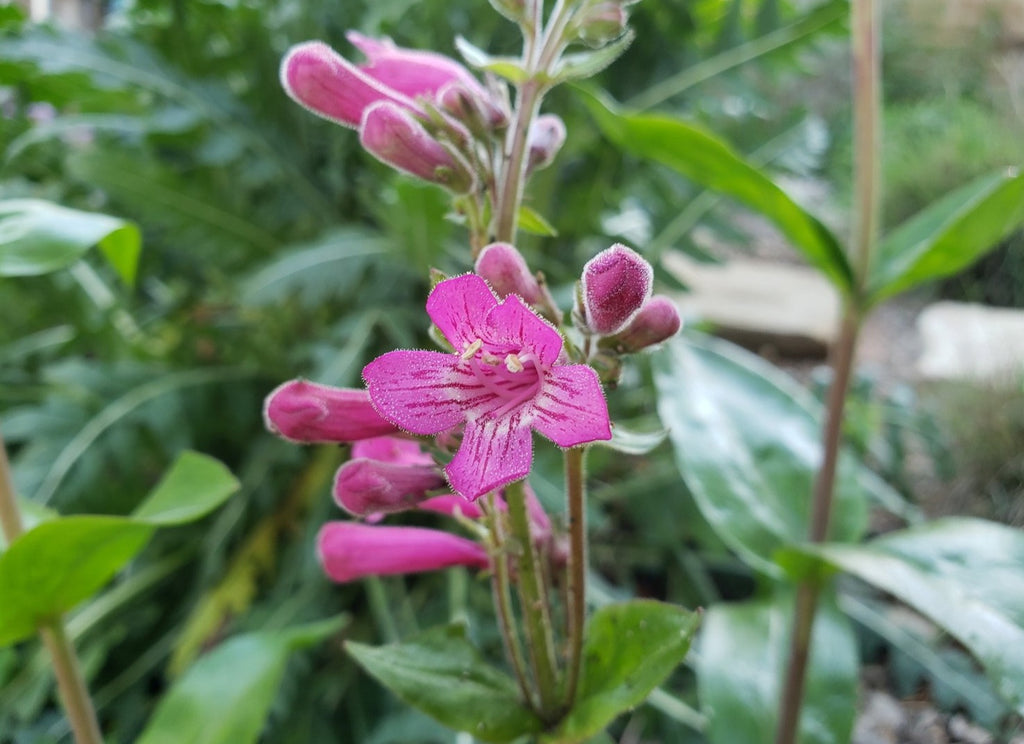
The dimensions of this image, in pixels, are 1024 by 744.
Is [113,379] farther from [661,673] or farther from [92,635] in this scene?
[661,673]

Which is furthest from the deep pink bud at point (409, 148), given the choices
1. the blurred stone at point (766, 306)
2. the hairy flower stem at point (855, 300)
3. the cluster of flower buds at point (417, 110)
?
the blurred stone at point (766, 306)

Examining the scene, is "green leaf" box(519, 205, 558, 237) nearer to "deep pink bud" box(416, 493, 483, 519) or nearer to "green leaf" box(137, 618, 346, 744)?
"deep pink bud" box(416, 493, 483, 519)

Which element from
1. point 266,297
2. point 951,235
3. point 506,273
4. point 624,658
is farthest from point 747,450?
point 266,297

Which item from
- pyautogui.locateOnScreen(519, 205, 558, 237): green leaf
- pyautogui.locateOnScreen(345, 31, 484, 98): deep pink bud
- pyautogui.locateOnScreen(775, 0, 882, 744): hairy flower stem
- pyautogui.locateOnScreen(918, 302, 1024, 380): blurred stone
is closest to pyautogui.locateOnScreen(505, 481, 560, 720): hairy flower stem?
pyautogui.locateOnScreen(519, 205, 558, 237): green leaf

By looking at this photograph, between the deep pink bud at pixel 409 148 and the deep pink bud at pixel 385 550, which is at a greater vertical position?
the deep pink bud at pixel 409 148

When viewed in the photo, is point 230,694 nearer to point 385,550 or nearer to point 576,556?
point 385,550

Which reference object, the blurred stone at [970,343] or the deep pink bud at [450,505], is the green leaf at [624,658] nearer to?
the deep pink bud at [450,505]
